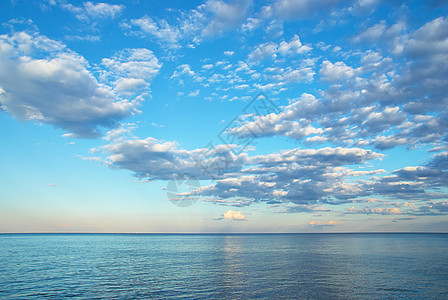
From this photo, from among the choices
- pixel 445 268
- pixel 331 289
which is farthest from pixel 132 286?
pixel 445 268

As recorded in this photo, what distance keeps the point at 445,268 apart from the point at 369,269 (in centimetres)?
1934

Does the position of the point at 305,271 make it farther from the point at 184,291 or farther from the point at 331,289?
the point at 184,291

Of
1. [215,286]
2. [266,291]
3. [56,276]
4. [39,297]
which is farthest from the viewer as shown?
[56,276]

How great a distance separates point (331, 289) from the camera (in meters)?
45.6

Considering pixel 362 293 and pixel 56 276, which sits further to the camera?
pixel 56 276

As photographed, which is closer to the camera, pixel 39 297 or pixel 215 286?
pixel 39 297

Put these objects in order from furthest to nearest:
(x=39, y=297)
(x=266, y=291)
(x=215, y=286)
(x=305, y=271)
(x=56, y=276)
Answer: (x=305, y=271) → (x=56, y=276) → (x=215, y=286) → (x=266, y=291) → (x=39, y=297)

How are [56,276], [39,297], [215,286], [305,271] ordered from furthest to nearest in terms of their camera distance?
[305,271] < [56,276] < [215,286] < [39,297]

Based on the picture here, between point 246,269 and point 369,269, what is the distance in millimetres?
29653

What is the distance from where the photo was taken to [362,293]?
42906 mm

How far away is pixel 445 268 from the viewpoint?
6725 centimetres

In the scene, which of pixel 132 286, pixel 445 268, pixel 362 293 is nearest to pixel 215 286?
pixel 132 286

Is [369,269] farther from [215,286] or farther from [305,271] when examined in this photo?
[215,286]

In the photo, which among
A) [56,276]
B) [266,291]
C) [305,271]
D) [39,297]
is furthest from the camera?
[305,271]
